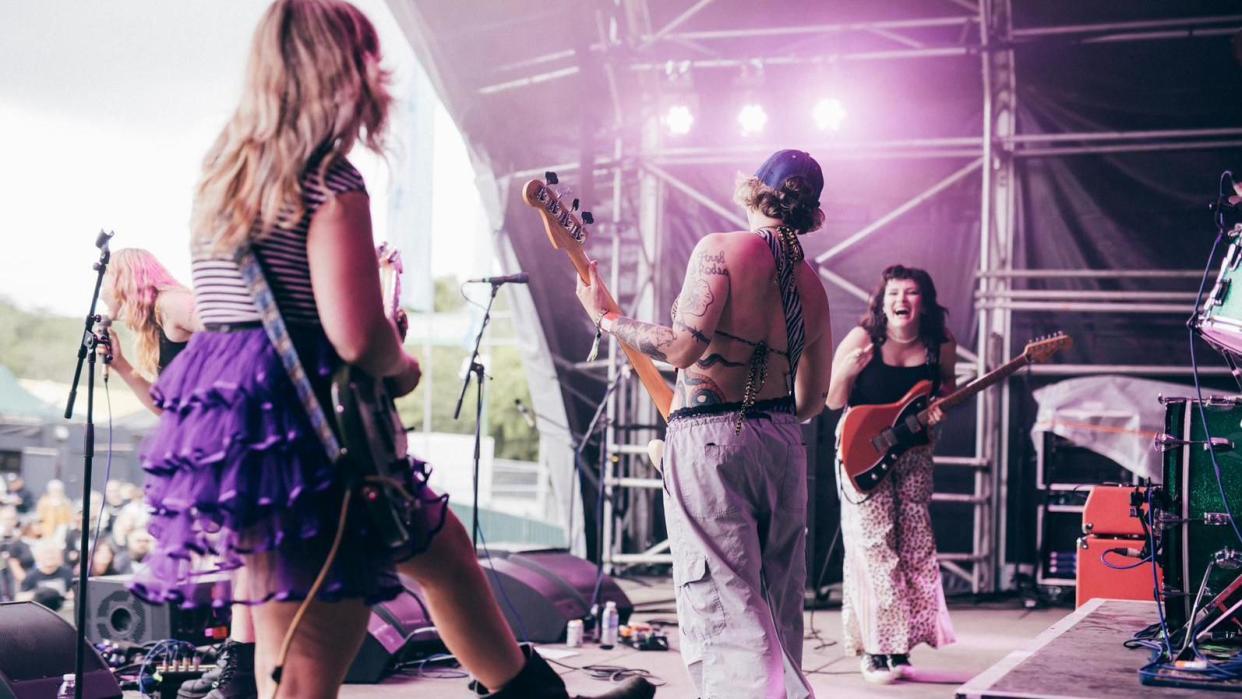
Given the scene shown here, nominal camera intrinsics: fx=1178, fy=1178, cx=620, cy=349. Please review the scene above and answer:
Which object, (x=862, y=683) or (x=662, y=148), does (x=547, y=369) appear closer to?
(x=662, y=148)

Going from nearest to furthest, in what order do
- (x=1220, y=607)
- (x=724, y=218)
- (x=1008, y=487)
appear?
(x=1220, y=607)
(x=1008, y=487)
(x=724, y=218)

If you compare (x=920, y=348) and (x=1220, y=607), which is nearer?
(x=1220, y=607)

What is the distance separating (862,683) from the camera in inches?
206

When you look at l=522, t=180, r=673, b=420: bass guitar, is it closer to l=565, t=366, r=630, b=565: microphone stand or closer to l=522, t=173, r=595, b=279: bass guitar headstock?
l=522, t=173, r=595, b=279: bass guitar headstock

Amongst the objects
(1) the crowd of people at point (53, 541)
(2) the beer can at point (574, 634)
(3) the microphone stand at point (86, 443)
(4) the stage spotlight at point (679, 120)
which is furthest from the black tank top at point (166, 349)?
(4) the stage spotlight at point (679, 120)

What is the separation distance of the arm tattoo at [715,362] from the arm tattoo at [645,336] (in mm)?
103

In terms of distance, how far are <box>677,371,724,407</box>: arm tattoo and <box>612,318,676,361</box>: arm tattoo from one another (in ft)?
0.31

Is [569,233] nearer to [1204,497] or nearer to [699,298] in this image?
[699,298]

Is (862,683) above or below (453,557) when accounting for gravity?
below

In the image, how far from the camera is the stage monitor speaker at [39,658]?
3.81m

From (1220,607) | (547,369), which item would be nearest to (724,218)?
(547,369)

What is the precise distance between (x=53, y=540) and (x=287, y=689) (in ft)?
20.2

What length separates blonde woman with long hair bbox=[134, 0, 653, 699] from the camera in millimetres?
1982

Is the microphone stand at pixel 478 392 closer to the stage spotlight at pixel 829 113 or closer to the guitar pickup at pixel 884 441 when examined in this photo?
the guitar pickup at pixel 884 441
